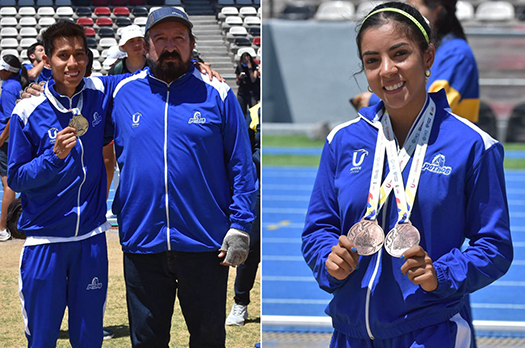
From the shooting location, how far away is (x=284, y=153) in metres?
18.6

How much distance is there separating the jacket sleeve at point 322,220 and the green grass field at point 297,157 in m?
14.1

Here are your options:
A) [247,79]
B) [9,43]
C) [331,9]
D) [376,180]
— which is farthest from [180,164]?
[331,9]

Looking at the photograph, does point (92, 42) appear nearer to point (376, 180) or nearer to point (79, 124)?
point (79, 124)

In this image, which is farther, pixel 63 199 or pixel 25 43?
pixel 25 43

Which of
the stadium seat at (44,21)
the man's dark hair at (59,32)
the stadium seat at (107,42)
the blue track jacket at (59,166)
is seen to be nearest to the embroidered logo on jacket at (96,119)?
the blue track jacket at (59,166)

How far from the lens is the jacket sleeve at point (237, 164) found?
354 cm

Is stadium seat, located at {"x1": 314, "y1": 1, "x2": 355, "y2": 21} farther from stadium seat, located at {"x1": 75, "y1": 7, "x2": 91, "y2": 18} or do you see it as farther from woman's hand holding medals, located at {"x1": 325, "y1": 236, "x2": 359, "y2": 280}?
woman's hand holding medals, located at {"x1": 325, "y1": 236, "x2": 359, "y2": 280}

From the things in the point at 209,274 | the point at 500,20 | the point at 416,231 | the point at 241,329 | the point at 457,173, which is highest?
the point at 500,20

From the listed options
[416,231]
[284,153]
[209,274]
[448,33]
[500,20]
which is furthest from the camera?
[500,20]

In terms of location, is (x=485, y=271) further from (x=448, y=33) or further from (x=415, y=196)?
(x=448, y=33)

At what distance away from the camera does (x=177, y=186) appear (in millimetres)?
3436

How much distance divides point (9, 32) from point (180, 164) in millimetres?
2232

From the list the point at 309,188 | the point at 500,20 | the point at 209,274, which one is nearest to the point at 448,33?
the point at 209,274

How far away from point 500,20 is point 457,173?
26.2 m
